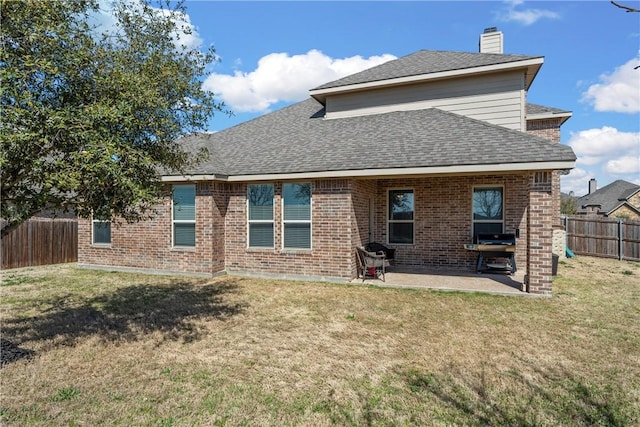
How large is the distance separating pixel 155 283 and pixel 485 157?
9164 millimetres

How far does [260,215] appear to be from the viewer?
1044 cm

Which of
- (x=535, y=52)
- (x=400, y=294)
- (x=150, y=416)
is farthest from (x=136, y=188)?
(x=535, y=52)

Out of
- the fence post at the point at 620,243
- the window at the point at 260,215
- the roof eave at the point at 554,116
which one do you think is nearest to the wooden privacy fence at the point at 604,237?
the fence post at the point at 620,243

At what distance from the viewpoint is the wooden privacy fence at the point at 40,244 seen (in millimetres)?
12523

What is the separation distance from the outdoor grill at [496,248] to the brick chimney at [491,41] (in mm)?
8277

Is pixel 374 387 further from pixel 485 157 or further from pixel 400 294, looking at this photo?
pixel 485 157

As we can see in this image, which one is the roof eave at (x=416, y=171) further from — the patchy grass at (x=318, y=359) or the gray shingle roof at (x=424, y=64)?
the gray shingle roof at (x=424, y=64)

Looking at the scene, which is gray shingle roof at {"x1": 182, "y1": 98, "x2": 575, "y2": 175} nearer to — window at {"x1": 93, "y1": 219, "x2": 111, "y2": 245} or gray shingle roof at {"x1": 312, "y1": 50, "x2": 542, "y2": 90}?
gray shingle roof at {"x1": 312, "y1": 50, "x2": 542, "y2": 90}

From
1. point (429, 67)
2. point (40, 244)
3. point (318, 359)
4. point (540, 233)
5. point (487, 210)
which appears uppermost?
point (429, 67)

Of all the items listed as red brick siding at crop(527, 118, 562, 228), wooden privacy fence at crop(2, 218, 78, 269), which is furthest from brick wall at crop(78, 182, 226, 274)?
red brick siding at crop(527, 118, 562, 228)

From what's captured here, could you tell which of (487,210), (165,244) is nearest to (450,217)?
(487,210)

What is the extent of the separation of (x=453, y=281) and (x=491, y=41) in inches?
412

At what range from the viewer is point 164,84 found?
5.04 metres

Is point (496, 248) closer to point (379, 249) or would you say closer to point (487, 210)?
point (487, 210)
